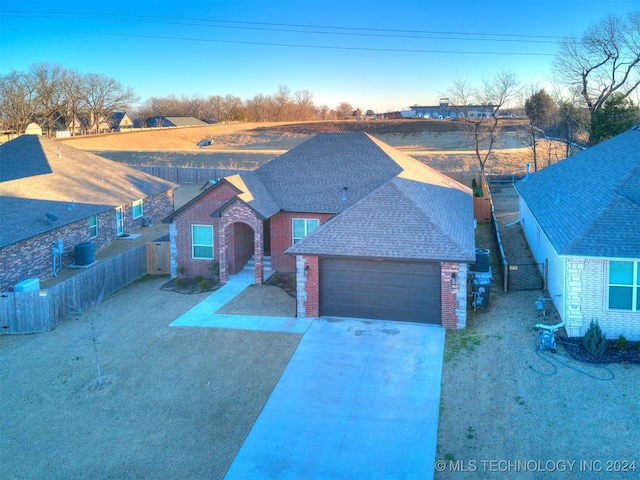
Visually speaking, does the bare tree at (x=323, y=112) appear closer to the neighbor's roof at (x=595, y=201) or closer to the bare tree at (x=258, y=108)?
the bare tree at (x=258, y=108)

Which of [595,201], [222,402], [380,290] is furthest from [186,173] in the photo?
[222,402]

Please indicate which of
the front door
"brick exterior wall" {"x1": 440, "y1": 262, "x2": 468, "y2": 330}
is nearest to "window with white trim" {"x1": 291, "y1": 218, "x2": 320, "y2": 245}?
"brick exterior wall" {"x1": 440, "y1": 262, "x2": 468, "y2": 330}

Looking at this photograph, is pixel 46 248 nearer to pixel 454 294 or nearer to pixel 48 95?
pixel 454 294

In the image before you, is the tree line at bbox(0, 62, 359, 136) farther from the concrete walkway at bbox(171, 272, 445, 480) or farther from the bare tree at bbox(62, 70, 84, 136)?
the concrete walkway at bbox(171, 272, 445, 480)

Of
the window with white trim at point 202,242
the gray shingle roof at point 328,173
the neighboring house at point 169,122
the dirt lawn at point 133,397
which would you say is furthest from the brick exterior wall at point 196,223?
the neighboring house at point 169,122

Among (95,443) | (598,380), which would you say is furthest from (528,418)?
(95,443)

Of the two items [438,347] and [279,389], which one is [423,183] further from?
[279,389]
